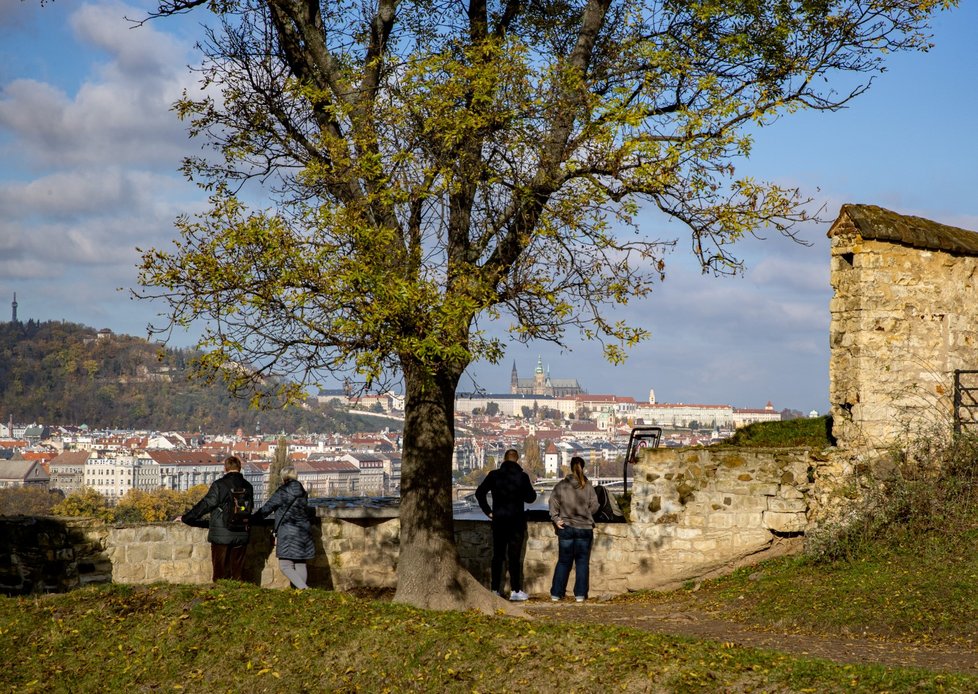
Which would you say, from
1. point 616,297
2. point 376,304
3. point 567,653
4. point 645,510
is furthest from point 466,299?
point 645,510

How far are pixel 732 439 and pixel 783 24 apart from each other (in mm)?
5758

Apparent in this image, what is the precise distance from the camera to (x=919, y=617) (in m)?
9.40

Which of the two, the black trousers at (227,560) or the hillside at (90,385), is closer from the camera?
the black trousers at (227,560)


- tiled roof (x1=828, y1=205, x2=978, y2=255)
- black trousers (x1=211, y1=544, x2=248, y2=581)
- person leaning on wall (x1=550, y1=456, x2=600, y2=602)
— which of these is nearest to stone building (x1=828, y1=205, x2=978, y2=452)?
tiled roof (x1=828, y1=205, x2=978, y2=255)

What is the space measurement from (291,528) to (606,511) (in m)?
4.06

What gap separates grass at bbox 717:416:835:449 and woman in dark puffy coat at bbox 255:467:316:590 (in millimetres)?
5531

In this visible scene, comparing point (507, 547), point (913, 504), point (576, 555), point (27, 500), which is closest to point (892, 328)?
point (913, 504)

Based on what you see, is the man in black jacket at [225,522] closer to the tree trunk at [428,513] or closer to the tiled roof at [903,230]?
the tree trunk at [428,513]

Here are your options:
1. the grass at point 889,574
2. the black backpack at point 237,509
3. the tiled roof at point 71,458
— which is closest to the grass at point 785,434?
the grass at point 889,574

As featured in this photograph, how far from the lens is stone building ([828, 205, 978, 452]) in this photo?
12.3 m

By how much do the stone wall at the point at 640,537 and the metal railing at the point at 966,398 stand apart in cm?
180

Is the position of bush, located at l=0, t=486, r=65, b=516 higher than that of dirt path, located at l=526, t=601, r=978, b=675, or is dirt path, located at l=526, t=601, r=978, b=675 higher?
dirt path, located at l=526, t=601, r=978, b=675

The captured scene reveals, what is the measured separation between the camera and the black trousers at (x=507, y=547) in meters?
12.7

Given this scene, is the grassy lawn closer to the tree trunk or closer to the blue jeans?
the blue jeans
